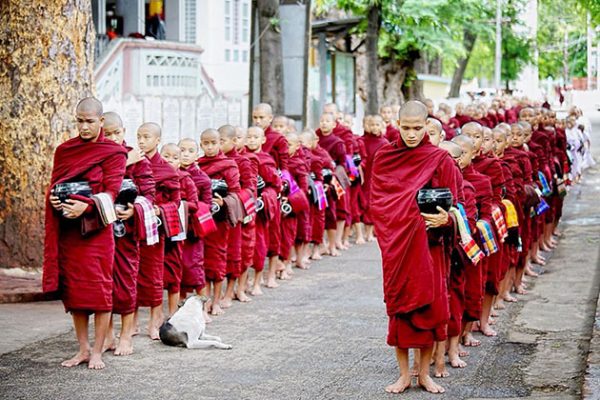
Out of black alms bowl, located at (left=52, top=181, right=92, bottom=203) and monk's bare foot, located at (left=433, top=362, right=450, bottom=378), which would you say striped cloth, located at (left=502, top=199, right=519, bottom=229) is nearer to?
monk's bare foot, located at (left=433, top=362, right=450, bottom=378)

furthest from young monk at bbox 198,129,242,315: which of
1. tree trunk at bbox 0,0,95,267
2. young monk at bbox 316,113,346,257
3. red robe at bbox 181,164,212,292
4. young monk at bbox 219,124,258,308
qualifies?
young monk at bbox 316,113,346,257

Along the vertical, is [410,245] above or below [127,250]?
above

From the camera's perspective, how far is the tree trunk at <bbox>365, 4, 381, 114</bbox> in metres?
24.7

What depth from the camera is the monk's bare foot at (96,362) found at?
332 inches

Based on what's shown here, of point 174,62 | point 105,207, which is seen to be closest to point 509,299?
point 105,207

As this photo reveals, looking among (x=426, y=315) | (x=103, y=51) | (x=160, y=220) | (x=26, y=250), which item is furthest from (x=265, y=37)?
(x=426, y=315)

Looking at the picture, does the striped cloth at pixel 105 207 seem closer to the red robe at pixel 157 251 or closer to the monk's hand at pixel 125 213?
the monk's hand at pixel 125 213

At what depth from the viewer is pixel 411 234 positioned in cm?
750

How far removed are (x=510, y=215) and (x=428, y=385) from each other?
313cm

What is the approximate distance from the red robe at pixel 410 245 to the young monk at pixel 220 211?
3.29 m

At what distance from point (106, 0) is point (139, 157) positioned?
1430cm

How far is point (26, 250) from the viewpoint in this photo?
12211 mm

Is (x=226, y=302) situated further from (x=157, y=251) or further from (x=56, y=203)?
(x=56, y=203)

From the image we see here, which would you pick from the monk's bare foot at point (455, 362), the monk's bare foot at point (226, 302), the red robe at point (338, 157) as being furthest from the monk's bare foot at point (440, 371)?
the red robe at point (338, 157)
